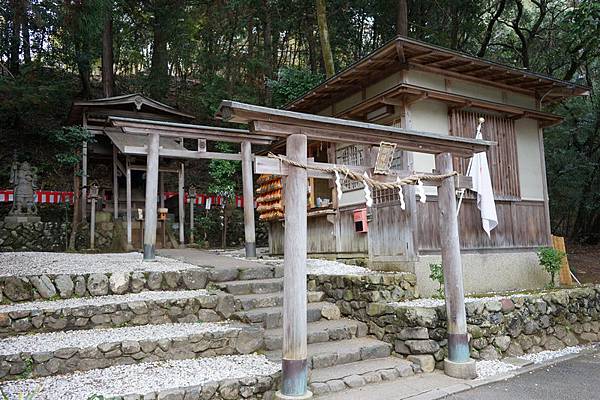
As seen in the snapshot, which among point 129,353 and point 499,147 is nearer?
point 129,353

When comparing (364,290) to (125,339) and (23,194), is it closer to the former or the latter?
(125,339)

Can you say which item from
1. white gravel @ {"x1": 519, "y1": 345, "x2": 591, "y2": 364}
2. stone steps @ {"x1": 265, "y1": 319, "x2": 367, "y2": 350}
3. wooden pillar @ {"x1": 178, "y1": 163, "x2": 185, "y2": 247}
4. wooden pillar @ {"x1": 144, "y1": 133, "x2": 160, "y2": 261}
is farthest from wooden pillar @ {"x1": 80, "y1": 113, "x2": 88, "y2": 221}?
white gravel @ {"x1": 519, "y1": 345, "x2": 591, "y2": 364}

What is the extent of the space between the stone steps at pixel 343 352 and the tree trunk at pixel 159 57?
17745 millimetres

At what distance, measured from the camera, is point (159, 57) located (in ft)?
68.6

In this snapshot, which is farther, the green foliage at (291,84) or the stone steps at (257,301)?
the green foliage at (291,84)

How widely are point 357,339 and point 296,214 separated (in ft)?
9.38

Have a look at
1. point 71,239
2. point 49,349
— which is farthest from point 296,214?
point 71,239

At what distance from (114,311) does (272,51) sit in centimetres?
1760

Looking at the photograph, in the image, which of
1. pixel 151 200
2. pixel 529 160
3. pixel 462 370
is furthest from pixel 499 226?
pixel 151 200

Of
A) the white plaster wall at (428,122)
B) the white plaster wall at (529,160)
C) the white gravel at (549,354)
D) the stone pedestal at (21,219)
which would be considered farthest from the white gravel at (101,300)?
the stone pedestal at (21,219)

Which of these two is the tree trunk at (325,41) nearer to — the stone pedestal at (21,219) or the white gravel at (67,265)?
the white gravel at (67,265)

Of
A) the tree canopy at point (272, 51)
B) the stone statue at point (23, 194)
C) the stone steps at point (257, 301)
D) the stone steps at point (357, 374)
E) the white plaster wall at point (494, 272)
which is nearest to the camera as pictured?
the stone steps at point (357, 374)

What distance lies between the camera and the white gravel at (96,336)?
4.98m

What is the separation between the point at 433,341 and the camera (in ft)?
20.2
